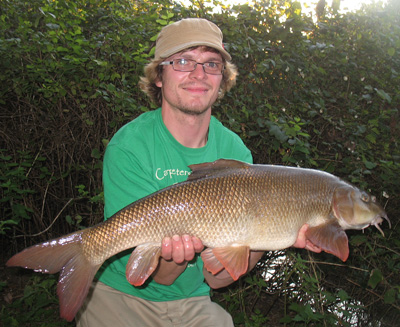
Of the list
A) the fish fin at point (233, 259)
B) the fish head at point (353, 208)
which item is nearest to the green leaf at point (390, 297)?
the fish head at point (353, 208)

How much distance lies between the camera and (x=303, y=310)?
2502 mm

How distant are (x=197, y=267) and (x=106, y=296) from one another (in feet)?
1.50

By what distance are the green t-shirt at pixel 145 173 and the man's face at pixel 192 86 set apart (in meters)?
0.14

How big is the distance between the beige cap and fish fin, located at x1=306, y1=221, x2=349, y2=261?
3.27 ft

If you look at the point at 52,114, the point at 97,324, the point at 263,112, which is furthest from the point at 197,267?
the point at 52,114

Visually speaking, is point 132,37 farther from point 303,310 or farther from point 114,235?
point 303,310

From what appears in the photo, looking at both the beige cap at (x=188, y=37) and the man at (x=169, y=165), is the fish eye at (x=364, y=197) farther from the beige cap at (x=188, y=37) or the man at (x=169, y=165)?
the beige cap at (x=188, y=37)

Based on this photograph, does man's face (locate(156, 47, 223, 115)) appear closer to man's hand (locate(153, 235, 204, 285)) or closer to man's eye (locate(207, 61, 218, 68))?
man's eye (locate(207, 61, 218, 68))

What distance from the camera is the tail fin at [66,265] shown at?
1.34 m

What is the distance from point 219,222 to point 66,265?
60cm

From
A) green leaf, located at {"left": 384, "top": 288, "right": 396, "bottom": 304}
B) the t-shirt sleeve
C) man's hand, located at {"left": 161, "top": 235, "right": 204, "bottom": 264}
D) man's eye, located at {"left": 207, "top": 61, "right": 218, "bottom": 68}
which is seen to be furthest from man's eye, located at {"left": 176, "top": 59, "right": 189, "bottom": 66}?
green leaf, located at {"left": 384, "top": 288, "right": 396, "bottom": 304}

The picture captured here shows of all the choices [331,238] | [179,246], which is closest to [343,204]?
[331,238]

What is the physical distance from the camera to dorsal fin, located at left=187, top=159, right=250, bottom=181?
1554 mm

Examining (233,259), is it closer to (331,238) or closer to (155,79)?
(331,238)
